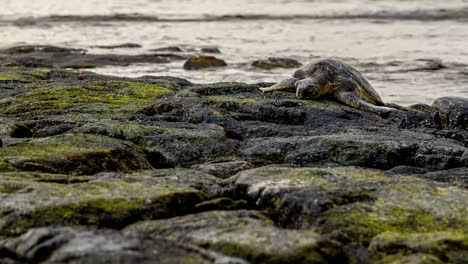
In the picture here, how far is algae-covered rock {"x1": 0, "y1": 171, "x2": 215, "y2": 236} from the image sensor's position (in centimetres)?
423

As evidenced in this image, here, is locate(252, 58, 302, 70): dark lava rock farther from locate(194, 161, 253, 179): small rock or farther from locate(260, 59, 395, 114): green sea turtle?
locate(194, 161, 253, 179): small rock

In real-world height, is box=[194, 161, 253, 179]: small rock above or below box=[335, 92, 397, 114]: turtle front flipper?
above

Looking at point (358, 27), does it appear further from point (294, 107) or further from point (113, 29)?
point (294, 107)

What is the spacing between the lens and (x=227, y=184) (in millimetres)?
5285

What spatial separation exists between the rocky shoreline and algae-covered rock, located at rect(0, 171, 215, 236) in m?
0.01

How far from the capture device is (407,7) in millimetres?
56438

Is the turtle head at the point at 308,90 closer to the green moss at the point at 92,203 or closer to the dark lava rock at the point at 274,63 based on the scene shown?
the green moss at the point at 92,203

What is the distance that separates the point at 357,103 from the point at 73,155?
544 cm

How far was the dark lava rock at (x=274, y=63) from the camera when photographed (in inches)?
958

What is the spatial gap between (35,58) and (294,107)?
18245 millimetres

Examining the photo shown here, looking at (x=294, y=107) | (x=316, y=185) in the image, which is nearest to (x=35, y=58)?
(x=294, y=107)

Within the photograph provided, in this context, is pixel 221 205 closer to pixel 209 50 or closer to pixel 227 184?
pixel 227 184

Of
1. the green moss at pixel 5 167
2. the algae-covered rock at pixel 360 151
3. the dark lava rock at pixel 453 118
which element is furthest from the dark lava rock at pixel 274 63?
the green moss at pixel 5 167

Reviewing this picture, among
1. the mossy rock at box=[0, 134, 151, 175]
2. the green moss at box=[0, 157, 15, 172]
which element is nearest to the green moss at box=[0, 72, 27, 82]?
the mossy rock at box=[0, 134, 151, 175]
